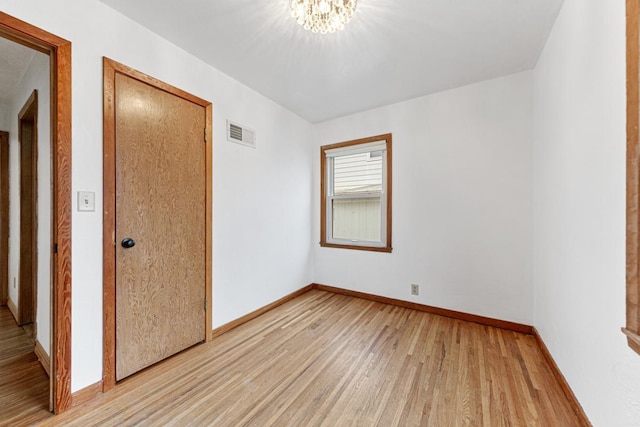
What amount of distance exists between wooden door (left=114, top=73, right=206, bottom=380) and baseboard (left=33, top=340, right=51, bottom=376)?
0.60 meters

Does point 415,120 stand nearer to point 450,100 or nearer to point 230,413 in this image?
point 450,100

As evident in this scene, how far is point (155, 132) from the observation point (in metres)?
1.87

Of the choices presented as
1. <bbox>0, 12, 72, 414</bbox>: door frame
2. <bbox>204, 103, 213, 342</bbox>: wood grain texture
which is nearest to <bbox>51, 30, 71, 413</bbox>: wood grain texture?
<bbox>0, 12, 72, 414</bbox>: door frame

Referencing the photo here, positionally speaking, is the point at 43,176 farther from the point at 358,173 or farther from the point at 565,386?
the point at 565,386

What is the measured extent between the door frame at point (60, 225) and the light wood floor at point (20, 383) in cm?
14

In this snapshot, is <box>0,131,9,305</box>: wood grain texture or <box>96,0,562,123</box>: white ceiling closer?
<box>96,0,562,123</box>: white ceiling

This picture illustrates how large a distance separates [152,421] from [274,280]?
1.76 m

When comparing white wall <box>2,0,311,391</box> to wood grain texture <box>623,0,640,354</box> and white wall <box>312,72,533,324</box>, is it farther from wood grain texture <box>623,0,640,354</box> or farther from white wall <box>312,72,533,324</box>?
wood grain texture <box>623,0,640,354</box>

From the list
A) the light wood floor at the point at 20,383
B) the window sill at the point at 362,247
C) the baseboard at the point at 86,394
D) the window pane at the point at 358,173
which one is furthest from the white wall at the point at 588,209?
the light wood floor at the point at 20,383

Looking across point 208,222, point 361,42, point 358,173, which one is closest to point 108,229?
point 208,222

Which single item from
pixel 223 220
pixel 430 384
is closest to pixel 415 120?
pixel 223 220

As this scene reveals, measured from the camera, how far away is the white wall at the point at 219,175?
59.2 inches

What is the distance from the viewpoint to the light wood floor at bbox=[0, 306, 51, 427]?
1402 mm

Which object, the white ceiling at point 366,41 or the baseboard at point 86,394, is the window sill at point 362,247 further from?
the baseboard at point 86,394
